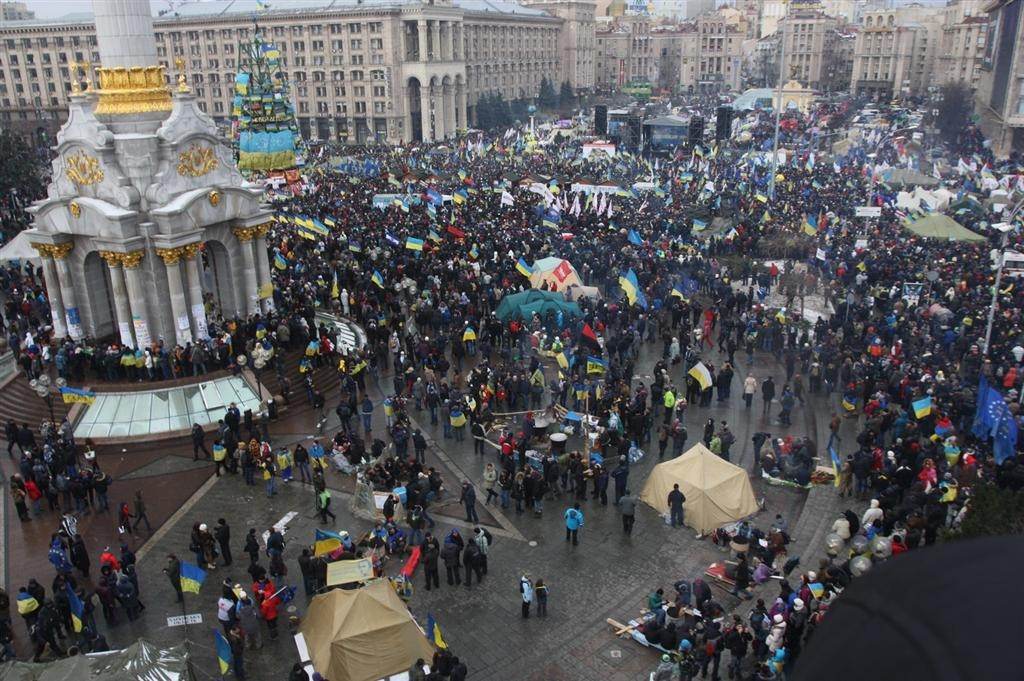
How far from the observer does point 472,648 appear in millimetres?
14141

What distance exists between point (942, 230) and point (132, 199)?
99.3 ft

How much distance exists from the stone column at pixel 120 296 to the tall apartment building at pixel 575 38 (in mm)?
123609

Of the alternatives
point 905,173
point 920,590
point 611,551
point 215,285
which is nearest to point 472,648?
point 611,551

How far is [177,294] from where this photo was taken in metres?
23.8

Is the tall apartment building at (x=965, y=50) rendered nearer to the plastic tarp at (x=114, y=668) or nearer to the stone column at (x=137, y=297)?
the stone column at (x=137, y=297)

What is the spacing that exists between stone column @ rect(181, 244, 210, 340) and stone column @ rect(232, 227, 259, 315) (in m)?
1.88

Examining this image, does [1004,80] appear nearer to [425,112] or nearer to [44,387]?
[425,112]

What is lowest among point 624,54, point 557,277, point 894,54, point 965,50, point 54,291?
point 557,277

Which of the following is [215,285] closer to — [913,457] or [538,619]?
[538,619]

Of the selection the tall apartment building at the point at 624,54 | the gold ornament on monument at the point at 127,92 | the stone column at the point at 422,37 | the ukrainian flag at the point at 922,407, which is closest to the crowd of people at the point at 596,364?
the ukrainian flag at the point at 922,407

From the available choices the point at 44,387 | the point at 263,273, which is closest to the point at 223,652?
the point at 44,387

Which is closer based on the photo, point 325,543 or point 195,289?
point 325,543

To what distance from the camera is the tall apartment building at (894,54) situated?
133 metres

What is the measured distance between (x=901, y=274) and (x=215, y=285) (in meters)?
24.2
